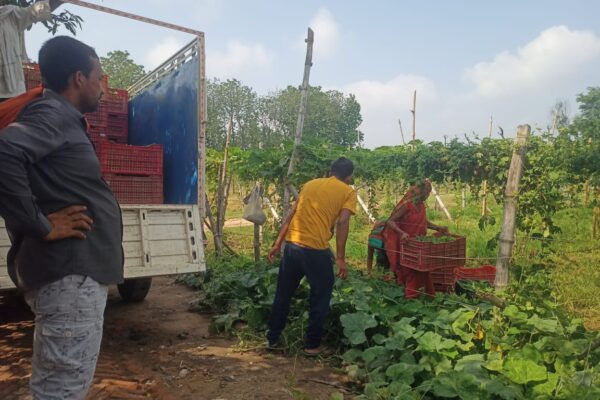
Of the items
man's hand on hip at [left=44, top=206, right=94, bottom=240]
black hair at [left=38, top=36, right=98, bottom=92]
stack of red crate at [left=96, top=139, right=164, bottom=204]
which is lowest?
man's hand on hip at [left=44, top=206, right=94, bottom=240]

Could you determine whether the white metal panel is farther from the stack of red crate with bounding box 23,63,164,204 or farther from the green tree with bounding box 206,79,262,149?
the green tree with bounding box 206,79,262,149

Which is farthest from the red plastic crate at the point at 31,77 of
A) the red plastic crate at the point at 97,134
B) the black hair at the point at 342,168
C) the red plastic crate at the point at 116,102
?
the black hair at the point at 342,168

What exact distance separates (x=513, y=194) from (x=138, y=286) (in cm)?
445

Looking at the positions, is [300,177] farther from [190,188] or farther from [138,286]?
[138,286]

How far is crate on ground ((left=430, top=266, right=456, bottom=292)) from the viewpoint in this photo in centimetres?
518

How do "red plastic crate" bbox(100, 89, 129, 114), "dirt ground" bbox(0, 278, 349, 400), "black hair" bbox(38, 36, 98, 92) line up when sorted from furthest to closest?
"red plastic crate" bbox(100, 89, 129, 114), "dirt ground" bbox(0, 278, 349, 400), "black hair" bbox(38, 36, 98, 92)

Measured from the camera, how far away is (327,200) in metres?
4.00

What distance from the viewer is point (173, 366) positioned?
12.7 ft

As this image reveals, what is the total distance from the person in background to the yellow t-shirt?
276 centimetres

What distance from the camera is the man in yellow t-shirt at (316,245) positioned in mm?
3912

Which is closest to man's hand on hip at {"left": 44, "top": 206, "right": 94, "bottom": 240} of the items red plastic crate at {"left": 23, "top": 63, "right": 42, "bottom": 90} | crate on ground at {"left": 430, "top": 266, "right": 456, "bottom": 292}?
crate on ground at {"left": 430, "top": 266, "right": 456, "bottom": 292}

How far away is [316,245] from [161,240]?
4.86ft

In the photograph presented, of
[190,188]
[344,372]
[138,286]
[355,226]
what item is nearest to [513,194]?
[344,372]

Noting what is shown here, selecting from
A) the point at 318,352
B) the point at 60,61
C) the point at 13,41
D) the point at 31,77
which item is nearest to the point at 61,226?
the point at 60,61
